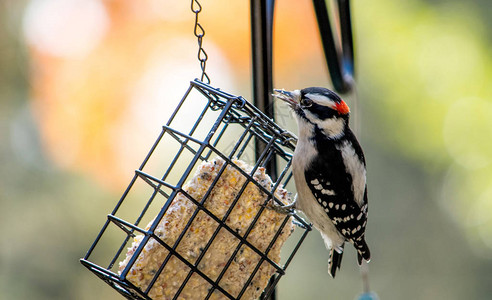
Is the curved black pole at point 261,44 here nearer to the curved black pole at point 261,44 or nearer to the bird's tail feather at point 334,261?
the curved black pole at point 261,44

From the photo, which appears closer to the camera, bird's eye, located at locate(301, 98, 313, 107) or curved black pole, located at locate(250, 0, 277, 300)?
curved black pole, located at locate(250, 0, 277, 300)

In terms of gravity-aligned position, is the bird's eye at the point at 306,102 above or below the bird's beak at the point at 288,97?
above

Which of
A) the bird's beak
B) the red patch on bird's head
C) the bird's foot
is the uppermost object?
the red patch on bird's head

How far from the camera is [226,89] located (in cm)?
484

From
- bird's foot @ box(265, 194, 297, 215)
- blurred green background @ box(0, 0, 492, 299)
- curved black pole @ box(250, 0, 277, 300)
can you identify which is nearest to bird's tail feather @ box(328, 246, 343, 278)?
bird's foot @ box(265, 194, 297, 215)

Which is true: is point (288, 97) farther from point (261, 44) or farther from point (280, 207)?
point (261, 44)

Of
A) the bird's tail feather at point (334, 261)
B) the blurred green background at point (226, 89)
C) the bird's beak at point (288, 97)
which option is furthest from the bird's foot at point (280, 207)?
the blurred green background at point (226, 89)

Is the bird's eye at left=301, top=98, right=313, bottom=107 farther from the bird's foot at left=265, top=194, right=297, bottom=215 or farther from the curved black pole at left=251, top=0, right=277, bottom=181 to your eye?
the curved black pole at left=251, top=0, right=277, bottom=181

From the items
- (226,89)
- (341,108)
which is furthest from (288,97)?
(226,89)

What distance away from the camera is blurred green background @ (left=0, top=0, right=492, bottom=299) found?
3.92 meters

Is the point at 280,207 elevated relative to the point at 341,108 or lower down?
lower down

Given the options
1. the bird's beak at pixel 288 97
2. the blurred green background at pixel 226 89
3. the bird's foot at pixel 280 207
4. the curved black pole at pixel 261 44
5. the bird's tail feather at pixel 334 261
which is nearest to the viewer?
the curved black pole at pixel 261 44

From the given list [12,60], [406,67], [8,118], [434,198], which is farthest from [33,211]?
[434,198]

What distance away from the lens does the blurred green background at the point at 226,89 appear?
12.9 feet
